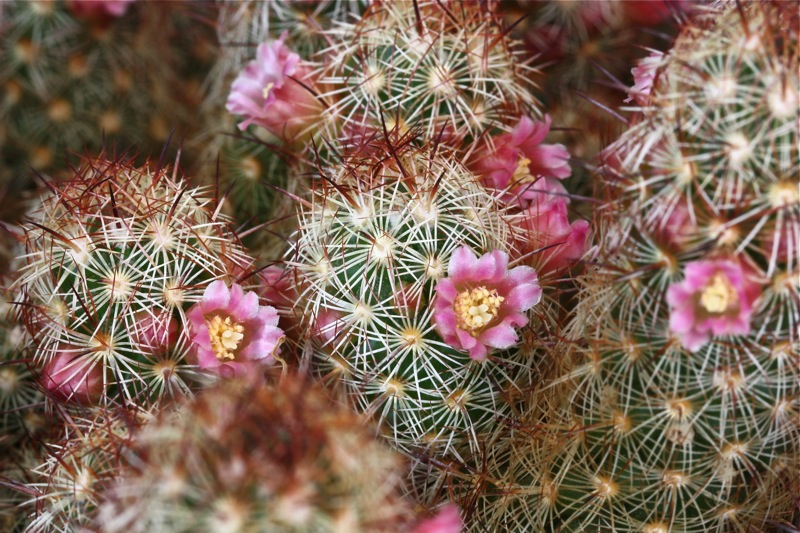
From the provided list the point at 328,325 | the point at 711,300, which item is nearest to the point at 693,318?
the point at 711,300

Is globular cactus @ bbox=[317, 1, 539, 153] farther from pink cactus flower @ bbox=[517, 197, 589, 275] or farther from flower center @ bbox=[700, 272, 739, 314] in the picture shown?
flower center @ bbox=[700, 272, 739, 314]

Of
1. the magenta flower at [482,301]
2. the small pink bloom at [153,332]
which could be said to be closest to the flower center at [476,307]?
the magenta flower at [482,301]

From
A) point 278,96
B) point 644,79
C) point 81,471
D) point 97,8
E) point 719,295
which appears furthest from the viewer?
point 97,8

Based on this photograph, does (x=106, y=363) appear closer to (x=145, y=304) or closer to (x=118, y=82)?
(x=145, y=304)

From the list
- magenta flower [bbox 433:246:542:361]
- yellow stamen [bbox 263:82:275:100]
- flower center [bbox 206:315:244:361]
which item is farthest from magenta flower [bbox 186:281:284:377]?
yellow stamen [bbox 263:82:275:100]

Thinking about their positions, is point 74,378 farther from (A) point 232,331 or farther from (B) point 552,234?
(B) point 552,234

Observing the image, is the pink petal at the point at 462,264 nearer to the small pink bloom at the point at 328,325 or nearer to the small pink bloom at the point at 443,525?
the small pink bloom at the point at 328,325
